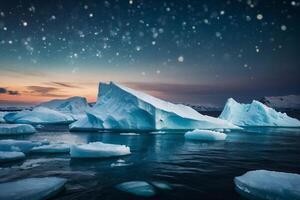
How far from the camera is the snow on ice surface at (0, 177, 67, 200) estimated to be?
4910 millimetres

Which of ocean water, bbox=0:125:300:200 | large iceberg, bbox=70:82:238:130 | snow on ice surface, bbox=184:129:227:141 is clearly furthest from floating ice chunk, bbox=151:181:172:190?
large iceberg, bbox=70:82:238:130

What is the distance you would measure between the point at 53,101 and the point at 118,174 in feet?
161

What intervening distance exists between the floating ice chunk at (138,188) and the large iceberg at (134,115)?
1724 centimetres

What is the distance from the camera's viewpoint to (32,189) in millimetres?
5266

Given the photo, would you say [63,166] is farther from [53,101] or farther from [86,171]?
[53,101]

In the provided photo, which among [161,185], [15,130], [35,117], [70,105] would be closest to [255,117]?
[35,117]

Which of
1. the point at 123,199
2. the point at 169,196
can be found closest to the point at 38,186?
the point at 123,199

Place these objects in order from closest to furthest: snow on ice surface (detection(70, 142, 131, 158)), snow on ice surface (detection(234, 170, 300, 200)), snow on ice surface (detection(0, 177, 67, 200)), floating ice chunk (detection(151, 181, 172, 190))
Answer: snow on ice surface (detection(0, 177, 67, 200)) → snow on ice surface (detection(234, 170, 300, 200)) → floating ice chunk (detection(151, 181, 172, 190)) → snow on ice surface (detection(70, 142, 131, 158))

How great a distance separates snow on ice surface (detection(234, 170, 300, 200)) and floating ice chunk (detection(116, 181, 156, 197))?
1991mm

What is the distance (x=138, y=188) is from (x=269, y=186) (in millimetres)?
2765

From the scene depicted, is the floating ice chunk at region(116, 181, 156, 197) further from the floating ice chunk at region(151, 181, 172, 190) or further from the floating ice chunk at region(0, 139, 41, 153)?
the floating ice chunk at region(0, 139, 41, 153)

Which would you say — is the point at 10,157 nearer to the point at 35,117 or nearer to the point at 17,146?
the point at 17,146

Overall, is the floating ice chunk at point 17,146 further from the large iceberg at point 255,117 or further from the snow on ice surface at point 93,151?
the large iceberg at point 255,117

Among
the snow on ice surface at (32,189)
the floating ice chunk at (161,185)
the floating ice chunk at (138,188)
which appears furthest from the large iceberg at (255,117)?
the snow on ice surface at (32,189)
